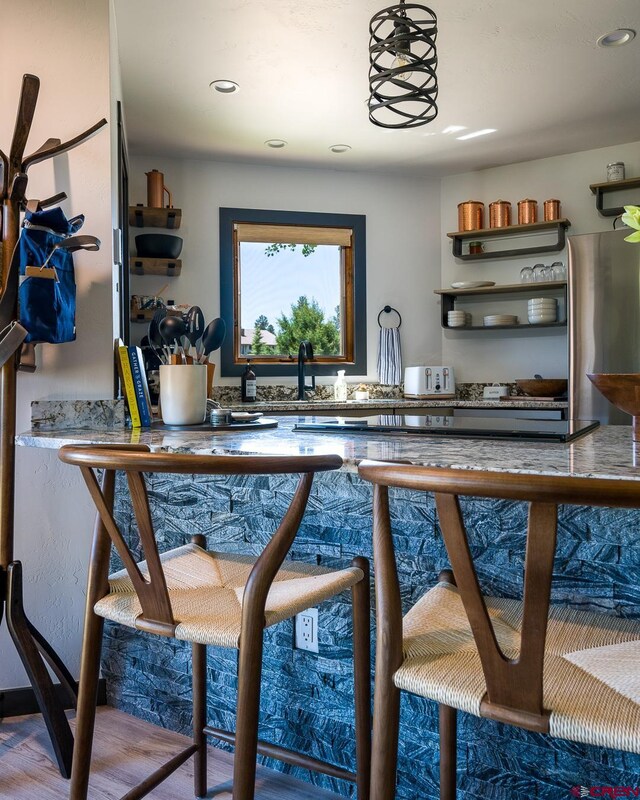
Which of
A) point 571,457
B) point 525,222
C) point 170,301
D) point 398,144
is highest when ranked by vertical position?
point 398,144

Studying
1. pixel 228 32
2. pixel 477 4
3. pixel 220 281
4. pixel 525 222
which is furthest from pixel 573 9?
pixel 220 281

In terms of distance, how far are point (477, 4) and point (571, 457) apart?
213cm

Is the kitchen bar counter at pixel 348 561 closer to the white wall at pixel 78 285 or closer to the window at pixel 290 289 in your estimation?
the white wall at pixel 78 285

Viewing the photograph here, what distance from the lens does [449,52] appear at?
287 cm

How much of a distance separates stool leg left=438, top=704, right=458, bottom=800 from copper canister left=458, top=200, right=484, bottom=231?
3.72 m

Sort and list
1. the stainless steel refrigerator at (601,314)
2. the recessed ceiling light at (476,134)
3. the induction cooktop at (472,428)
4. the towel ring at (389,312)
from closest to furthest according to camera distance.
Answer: the induction cooktop at (472,428) → the stainless steel refrigerator at (601,314) → the recessed ceiling light at (476,134) → the towel ring at (389,312)

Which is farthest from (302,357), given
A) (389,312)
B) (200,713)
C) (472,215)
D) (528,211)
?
(200,713)

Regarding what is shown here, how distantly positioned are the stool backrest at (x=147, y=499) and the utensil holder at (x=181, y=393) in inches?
31.8

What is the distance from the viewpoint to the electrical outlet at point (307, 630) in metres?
1.66

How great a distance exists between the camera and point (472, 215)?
439 cm

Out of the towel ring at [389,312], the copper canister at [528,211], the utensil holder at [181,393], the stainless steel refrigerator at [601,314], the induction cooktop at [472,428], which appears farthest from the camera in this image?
the towel ring at [389,312]

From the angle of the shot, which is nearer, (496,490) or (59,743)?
(496,490)

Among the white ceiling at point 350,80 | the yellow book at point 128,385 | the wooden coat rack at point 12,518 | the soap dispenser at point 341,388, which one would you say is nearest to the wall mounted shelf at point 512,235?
the white ceiling at point 350,80

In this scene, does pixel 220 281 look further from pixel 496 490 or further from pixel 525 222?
pixel 496 490
